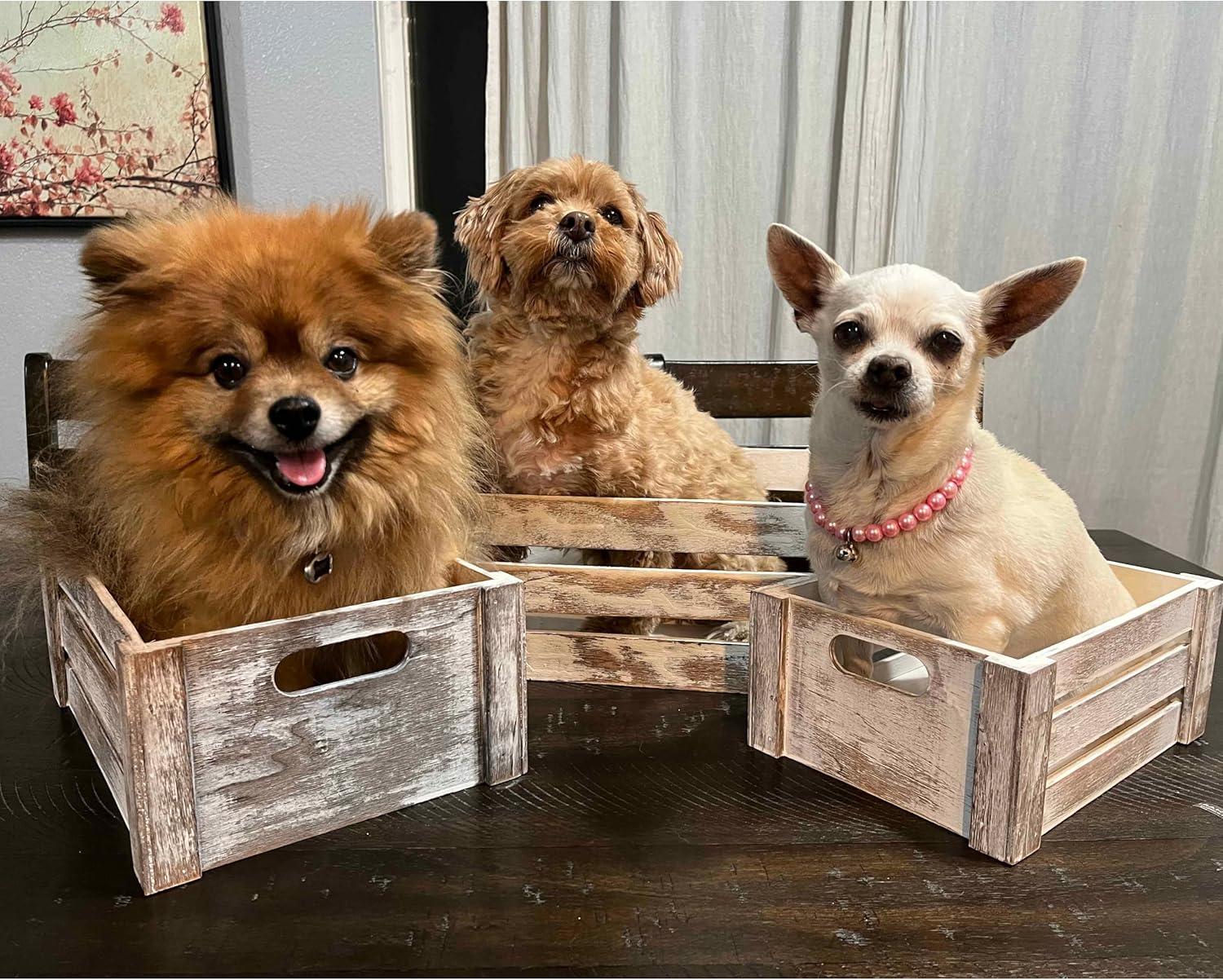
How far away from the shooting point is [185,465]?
84 cm

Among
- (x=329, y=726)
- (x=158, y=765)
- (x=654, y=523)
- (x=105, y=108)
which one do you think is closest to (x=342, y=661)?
(x=329, y=726)

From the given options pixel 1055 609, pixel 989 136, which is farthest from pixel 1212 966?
pixel 989 136

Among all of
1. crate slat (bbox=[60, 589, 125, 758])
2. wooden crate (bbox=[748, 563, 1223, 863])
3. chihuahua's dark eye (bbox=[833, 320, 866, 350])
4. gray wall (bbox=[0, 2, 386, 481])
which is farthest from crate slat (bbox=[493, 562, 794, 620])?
gray wall (bbox=[0, 2, 386, 481])

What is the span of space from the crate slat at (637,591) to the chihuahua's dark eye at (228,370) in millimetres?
453

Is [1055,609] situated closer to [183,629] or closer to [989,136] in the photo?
[183,629]

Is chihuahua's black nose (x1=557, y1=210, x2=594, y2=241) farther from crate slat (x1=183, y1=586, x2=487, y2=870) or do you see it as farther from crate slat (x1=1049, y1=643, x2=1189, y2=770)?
crate slat (x1=1049, y1=643, x2=1189, y2=770)

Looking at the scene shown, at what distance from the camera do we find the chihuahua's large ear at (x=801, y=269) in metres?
0.97

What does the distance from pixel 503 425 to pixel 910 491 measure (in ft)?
1.93

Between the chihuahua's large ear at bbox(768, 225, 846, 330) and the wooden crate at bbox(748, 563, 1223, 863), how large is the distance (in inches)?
13.5

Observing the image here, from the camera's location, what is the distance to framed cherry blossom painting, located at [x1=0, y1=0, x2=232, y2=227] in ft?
5.88

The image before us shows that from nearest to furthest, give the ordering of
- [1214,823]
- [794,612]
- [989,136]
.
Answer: [1214,823], [794,612], [989,136]

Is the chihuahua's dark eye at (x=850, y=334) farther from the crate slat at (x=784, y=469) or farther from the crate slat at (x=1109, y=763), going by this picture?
the crate slat at (x=784, y=469)

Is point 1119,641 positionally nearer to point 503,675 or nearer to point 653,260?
point 503,675

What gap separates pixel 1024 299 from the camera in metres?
0.93
